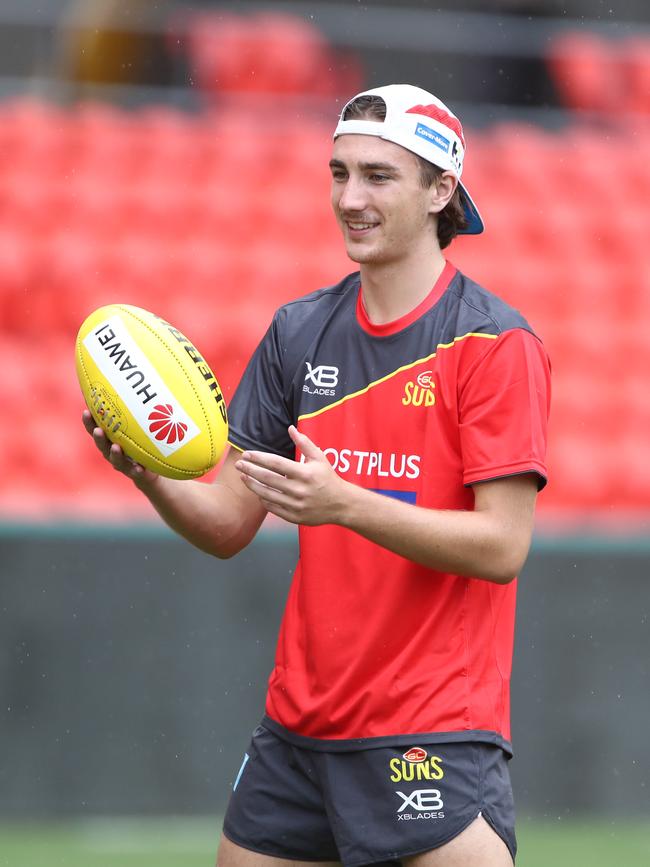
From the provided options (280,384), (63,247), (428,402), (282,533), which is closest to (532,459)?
(428,402)

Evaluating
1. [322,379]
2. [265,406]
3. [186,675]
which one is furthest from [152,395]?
[186,675]

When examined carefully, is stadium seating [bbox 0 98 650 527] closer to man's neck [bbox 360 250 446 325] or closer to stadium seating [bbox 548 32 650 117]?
stadium seating [bbox 548 32 650 117]

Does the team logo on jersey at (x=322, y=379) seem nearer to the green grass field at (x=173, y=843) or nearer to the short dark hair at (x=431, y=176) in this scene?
the short dark hair at (x=431, y=176)

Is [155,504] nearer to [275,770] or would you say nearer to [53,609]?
[275,770]

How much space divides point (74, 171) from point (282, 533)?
4.67m

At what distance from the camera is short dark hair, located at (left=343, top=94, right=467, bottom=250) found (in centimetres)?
363

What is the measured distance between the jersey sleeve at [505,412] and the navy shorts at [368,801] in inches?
25.5

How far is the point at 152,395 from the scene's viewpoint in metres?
3.73

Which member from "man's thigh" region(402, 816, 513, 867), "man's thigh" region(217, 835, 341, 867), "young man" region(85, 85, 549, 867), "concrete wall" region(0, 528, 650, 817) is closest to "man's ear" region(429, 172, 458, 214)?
"young man" region(85, 85, 549, 867)

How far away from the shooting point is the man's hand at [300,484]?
3.18 metres

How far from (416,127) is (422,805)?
159cm

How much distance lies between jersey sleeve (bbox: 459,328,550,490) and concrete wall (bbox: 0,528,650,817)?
Answer: 3.85 metres

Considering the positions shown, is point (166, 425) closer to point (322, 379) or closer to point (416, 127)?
point (322, 379)

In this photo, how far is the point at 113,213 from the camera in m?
10.7
